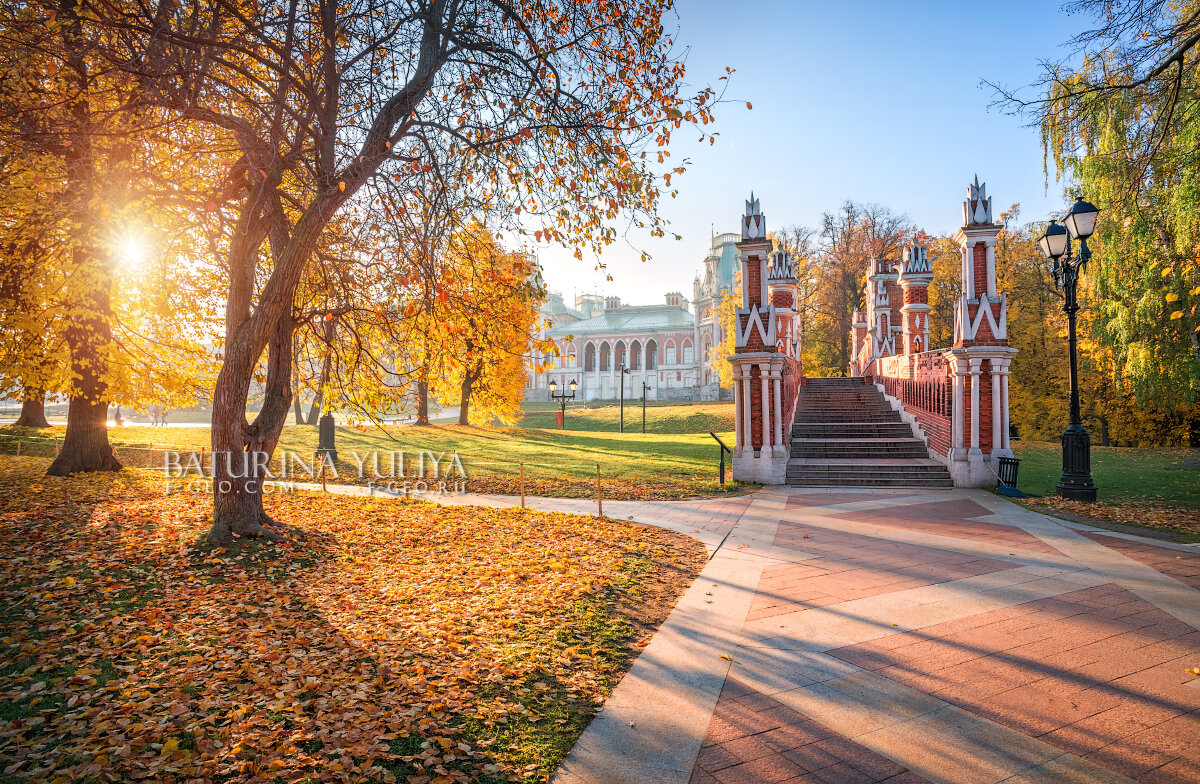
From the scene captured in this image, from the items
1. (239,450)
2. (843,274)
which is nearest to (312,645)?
(239,450)

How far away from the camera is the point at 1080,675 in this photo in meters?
4.02

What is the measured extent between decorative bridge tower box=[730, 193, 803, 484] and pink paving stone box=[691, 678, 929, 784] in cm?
1043

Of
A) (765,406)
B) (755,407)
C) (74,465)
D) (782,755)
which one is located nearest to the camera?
(782,755)

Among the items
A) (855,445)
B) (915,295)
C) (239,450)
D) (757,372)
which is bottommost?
(855,445)

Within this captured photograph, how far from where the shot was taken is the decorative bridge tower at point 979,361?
1276cm

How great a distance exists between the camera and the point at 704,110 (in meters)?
7.21

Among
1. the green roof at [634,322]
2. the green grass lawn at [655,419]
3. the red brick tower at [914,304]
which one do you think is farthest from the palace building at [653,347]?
the red brick tower at [914,304]

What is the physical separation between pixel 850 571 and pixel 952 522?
12.3 feet

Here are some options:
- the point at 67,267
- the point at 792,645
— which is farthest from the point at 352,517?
the point at 792,645

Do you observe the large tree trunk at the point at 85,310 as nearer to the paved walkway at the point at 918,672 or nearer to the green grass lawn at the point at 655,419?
the paved walkway at the point at 918,672

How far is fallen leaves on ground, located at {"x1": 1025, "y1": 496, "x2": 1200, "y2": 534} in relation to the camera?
8789 mm

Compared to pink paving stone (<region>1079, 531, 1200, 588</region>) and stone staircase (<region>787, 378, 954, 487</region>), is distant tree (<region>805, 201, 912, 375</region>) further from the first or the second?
pink paving stone (<region>1079, 531, 1200, 588</region>)

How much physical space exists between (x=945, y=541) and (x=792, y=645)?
457 cm

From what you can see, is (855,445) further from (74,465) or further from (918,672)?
(74,465)
